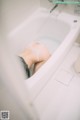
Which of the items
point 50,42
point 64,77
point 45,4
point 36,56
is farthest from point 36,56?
point 45,4

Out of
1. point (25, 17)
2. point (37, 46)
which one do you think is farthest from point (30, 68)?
point (25, 17)

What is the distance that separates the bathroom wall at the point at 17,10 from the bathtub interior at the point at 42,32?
78mm

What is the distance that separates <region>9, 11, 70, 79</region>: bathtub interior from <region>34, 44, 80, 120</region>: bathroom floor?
37cm

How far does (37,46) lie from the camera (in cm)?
162

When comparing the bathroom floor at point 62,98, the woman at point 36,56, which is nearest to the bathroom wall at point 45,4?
the woman at point 36,56

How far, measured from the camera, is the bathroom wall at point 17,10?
1.59m

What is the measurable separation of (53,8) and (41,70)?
973mm

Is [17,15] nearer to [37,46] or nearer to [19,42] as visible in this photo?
[19,42]

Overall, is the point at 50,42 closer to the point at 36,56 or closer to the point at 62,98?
the point at 36,56

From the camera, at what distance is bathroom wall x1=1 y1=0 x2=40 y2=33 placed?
5.21 feet

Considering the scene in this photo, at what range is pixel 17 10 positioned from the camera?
5.60 feet

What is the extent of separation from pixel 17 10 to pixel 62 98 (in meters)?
1.10

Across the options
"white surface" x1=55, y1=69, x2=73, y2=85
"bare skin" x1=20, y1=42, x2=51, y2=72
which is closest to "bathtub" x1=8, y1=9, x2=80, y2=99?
"bare skin" x1=20, y1=42, x2=51, y2=72

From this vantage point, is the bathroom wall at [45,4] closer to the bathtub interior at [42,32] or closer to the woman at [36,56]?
the bathtub interior at [42,32]
